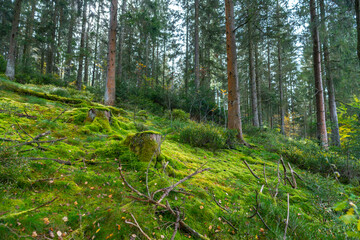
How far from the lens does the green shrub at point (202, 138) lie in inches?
216

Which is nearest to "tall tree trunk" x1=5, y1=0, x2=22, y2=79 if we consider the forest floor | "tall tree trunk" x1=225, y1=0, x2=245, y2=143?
the forest floor

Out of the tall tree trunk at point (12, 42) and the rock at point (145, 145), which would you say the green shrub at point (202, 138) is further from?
the tall tree trunk at point (12, 42)

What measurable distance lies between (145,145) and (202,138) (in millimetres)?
2839

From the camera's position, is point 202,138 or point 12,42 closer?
point 202,138

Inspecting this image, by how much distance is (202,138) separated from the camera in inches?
218

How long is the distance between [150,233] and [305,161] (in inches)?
220

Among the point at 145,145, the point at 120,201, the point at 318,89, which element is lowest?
the point at 120,201

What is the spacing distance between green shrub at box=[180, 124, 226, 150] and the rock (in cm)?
254

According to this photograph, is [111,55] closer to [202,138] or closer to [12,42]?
[12,42]

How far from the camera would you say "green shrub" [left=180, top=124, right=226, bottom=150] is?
5.48m

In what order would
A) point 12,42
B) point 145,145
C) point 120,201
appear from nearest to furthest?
point 120,201, point 145,145, point 12,42

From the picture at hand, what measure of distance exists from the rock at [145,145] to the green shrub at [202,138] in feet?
8.34

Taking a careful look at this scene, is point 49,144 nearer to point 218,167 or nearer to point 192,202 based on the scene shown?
point 192,202

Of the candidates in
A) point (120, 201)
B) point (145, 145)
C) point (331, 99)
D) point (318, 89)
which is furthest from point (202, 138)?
point (331, 99)
